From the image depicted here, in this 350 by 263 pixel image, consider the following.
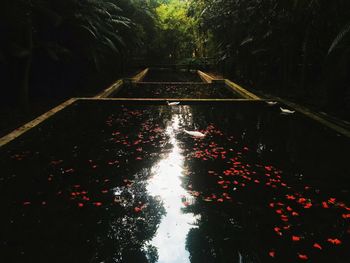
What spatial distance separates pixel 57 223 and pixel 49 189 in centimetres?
84

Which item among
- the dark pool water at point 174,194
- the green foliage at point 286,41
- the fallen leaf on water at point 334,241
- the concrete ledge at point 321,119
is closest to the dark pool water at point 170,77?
the green foliage at point 286,41

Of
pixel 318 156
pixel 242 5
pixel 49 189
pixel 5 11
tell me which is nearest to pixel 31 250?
pixel 49 189

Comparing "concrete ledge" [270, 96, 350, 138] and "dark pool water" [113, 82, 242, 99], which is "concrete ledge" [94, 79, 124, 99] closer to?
"dark pool water" [113, 82, 242, 99]

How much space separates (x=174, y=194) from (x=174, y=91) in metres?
9.53

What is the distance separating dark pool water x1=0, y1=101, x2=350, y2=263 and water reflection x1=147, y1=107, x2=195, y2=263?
0.04 ft

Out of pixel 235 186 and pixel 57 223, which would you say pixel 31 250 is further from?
pixel 235 186

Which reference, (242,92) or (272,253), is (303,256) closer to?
(272,253)

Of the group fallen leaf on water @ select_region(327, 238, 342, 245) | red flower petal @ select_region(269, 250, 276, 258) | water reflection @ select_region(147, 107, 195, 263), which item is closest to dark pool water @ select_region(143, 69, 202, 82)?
water reflection @ select_region(147, 107, 195, 263)

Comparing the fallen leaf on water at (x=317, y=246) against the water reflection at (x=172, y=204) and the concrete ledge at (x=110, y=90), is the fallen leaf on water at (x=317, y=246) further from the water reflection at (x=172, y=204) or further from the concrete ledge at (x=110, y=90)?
the concrete ledge at (x=110, y=90)

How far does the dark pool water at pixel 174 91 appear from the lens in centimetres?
1194

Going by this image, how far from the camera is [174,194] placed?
394cm

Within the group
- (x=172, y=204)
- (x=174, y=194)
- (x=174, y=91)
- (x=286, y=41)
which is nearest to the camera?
A: (x=172, y=204)

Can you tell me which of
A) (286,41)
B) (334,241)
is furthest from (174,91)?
(334,241)

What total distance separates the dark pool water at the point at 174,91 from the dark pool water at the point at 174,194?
17.0 ft
